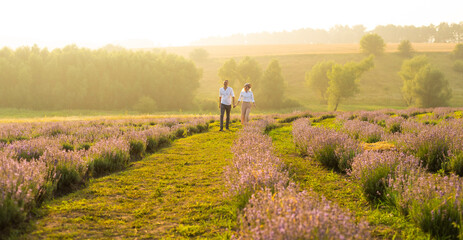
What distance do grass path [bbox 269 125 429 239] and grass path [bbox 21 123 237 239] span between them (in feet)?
4.42

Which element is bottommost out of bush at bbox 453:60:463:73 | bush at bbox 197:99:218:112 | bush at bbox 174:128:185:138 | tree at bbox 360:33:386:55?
bush at bbox 197:99:218:112

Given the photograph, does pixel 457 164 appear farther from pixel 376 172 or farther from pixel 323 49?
pixel 323 49

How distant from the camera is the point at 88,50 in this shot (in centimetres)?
4894

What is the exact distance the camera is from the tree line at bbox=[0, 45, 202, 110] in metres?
41.5

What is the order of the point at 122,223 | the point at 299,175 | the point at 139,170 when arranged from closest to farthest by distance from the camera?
the point at 122,223 → the point at 299,175 → the point at 139,170

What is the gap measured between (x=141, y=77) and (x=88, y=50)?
1050 centimetres

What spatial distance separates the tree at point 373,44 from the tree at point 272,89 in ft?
124

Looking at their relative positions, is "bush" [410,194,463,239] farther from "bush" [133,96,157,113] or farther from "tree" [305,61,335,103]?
"tree" [305,61,335,103]

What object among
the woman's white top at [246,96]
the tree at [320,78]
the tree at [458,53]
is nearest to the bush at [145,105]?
the tree at [320,78]

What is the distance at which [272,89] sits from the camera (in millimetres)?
52531

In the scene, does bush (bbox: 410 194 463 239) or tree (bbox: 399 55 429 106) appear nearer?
bush (bbox: 410 194 463 239)

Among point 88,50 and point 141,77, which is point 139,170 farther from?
point 88,50

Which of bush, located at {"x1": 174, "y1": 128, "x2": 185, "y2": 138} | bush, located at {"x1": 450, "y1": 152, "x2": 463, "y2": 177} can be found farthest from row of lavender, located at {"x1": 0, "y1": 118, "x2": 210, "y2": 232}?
bush, located at {"x1": 450, "y1": 152, "x2": 463, "y2": 177}

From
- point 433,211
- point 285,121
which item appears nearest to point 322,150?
point 433,211
